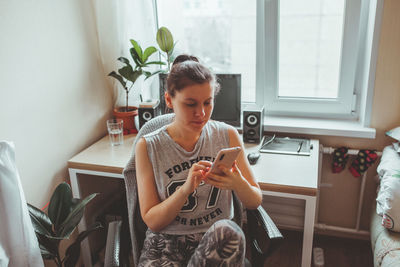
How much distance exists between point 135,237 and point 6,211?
0.48 meters

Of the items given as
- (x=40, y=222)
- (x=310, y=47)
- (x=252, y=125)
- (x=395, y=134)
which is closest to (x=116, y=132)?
(x=40, y=222)

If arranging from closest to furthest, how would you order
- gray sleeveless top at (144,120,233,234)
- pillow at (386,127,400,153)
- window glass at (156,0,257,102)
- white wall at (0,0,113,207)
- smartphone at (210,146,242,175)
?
smartphone at (210,146,242,175), gray sleeveless top at (144,120,233,234), white wall at (0,0,113,207), pillow at (386,127,400,153), window glass at (156,0,257,102)

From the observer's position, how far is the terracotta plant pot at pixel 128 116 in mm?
2045

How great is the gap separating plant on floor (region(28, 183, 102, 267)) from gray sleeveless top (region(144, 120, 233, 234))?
0.39m

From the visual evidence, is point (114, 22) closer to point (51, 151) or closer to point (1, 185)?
point (51, 151)

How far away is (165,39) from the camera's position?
1.97 m

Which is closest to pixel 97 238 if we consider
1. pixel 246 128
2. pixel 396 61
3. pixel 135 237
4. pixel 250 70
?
pixel 135 237

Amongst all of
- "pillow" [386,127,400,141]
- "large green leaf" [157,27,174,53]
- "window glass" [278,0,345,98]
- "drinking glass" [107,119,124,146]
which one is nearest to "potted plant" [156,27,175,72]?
"large green leaf" [157,27,174,53]

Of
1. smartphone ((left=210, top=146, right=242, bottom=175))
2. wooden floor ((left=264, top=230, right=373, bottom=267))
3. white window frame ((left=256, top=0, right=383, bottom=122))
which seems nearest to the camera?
smartphone ((left=210, top=146, right=242, bottom=175))

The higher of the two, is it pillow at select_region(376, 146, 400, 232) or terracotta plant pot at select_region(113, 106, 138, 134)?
terracotta plant pot at select_region(113, 106, 138, 134)

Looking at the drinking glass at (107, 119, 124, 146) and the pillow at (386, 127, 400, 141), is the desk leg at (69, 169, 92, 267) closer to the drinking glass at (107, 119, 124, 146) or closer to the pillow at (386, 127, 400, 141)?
the drinking glass at (107, 119, 124, 146)

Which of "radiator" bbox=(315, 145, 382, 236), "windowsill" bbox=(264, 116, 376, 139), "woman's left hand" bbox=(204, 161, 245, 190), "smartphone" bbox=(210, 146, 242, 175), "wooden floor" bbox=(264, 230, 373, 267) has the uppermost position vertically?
"smartphone" bbox=(210, 146, 242, 175)

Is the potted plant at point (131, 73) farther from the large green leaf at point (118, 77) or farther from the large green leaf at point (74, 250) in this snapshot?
the large green leaf at point (74, 250)

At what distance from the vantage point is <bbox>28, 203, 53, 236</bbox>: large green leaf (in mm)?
1371
